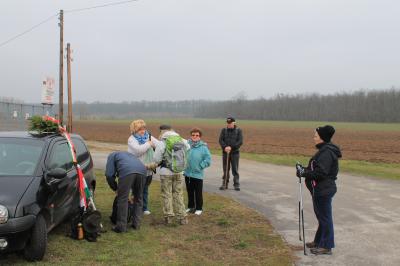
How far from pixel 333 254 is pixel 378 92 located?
5748 inches

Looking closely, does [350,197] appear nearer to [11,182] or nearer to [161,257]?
[161,257]

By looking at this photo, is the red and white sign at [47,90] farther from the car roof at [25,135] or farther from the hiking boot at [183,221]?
the hiking boot at [183,221]

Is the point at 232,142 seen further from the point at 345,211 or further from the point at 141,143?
the point at 141,143

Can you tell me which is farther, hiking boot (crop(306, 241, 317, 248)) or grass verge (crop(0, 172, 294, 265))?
hiking boot (crop(306, 241, 317, 248))

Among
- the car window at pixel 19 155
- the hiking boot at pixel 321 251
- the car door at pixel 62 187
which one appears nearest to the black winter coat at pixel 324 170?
the hiking boot at pixel 321 251

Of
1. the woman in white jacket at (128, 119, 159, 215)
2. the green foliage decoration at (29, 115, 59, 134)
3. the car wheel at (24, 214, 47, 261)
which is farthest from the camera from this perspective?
the woman in white jacket at (128, 119, 159, 215)

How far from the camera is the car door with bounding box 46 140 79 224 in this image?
616 centimetres

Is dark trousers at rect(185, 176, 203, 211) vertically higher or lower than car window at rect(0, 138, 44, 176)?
lower

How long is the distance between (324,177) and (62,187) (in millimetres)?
3673

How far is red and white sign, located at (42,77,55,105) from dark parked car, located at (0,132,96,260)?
390 inches

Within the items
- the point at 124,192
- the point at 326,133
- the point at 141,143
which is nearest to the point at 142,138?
the point at 141,143

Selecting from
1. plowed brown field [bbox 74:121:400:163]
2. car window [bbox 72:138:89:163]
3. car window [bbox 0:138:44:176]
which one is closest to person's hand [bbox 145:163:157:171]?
car window [bbox 72:138:89:163]

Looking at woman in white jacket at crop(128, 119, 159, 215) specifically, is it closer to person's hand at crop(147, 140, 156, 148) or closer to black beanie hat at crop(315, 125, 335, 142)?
person's hand at crop(147, 140, 156, 148)

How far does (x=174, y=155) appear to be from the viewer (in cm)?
771
